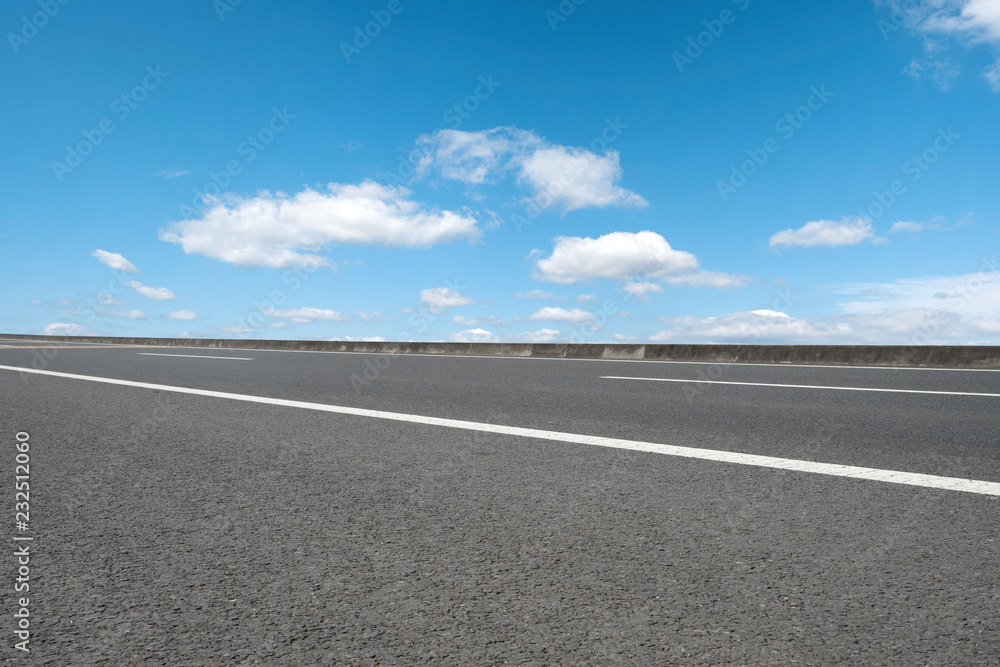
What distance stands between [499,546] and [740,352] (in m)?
13.6

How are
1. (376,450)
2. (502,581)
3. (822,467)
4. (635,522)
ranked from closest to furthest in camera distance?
(502,581)
(635,522)
(822,467)
(376,450)

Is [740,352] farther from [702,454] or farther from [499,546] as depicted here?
[499,546]

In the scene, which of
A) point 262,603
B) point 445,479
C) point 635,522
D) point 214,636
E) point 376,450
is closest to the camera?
point 214,636

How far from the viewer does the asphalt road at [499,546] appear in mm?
1678

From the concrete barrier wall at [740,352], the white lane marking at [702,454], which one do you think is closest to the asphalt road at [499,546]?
the white lane marking at [702,454]

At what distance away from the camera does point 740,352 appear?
48.8 feet

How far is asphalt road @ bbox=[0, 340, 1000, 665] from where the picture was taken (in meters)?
1.68

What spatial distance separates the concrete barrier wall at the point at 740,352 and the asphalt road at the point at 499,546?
8.70m

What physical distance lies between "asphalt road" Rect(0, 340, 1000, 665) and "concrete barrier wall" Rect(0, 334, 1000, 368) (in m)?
8.70

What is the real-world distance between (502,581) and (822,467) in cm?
229

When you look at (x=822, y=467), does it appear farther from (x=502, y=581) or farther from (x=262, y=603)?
(x=262, y=603)

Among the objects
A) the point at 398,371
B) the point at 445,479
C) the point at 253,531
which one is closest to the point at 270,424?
the point at 445,479

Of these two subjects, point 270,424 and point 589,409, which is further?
point 589,409

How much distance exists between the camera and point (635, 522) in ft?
8.50
